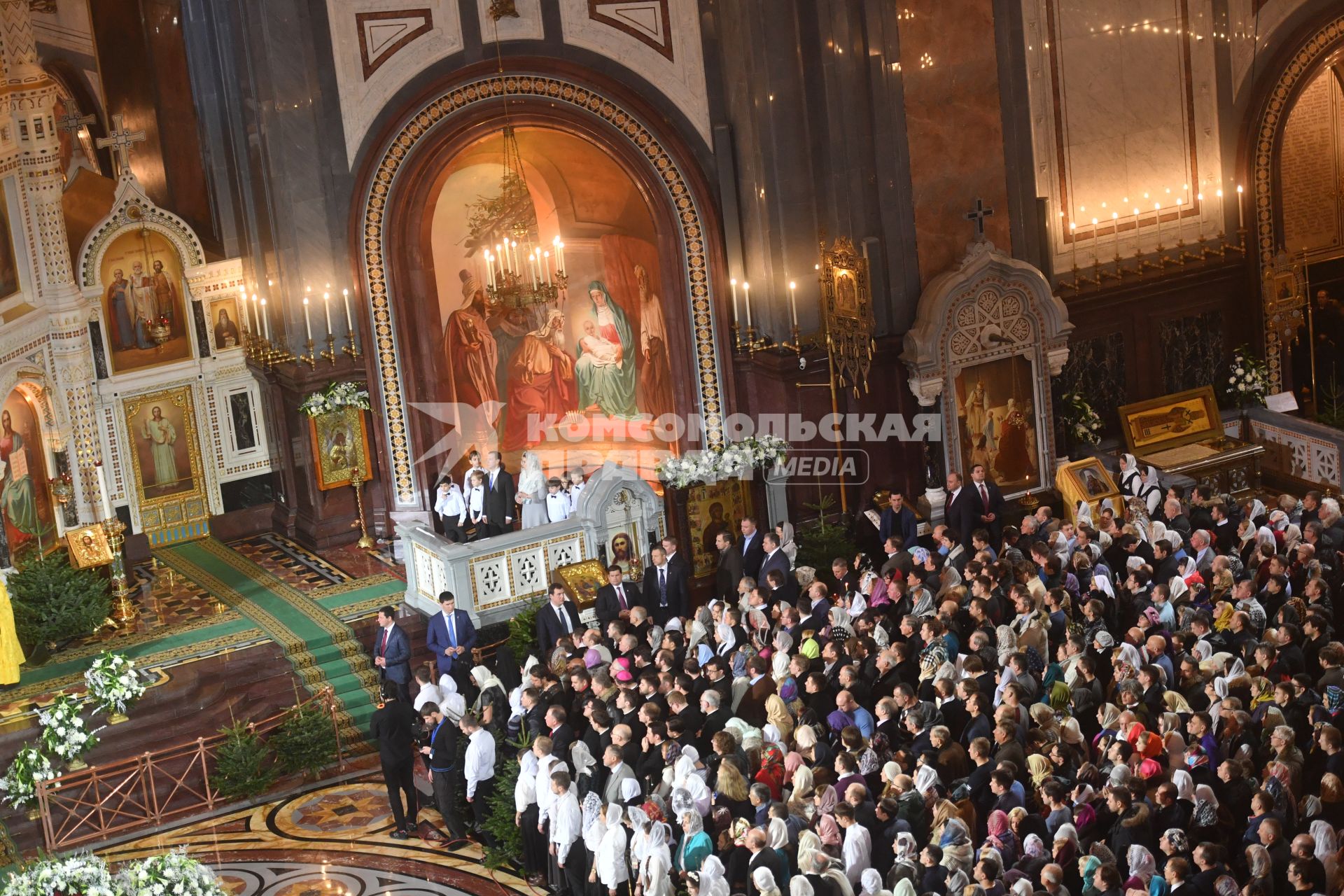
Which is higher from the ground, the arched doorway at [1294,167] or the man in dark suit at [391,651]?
the arched doorway at [1294,167]

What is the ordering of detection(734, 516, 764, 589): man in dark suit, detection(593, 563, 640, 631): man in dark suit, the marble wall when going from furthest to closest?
the marble wall, detection(734, 516, 764, 589): man in dark suit, detection(593, 563, 640, 631): man in dark suit

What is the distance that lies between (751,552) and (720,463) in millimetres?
1828

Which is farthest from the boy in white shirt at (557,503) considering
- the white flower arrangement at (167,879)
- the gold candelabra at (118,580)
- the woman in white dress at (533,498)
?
the white flower arrangement at (167,879)

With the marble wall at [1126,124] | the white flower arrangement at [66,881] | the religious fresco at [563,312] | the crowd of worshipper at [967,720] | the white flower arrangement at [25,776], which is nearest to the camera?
the crowd of worshipper at [967,720]

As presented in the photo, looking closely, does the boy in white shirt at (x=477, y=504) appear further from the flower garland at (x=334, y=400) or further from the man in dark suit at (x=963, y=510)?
the man in dark suit at (x=963, y=510)

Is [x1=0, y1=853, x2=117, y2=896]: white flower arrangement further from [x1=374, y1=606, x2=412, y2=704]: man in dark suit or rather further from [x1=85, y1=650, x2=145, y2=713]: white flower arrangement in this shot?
[x1=374, y1=606, x2=412, y2=704]: man in dark suit

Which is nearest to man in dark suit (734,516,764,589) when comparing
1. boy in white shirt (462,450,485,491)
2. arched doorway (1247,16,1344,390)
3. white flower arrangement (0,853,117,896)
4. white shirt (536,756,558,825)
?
boy in white shirt (462,450,485,491)

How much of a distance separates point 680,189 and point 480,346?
11.2 feet

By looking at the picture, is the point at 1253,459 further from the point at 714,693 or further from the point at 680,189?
the point at 714,693

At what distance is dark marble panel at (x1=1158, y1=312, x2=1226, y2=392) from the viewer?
24516 millimetres

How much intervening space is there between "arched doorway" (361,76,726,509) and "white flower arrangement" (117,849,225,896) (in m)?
10.4

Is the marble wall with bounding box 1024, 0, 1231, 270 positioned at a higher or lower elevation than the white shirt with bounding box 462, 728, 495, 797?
higher

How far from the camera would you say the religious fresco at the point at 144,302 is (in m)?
23.0

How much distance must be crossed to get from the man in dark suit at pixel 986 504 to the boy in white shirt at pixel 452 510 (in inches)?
225
